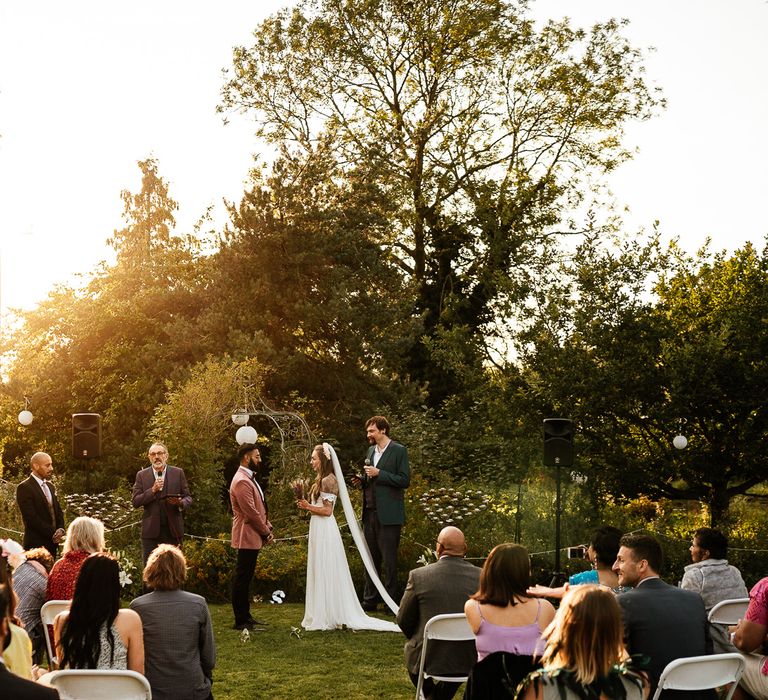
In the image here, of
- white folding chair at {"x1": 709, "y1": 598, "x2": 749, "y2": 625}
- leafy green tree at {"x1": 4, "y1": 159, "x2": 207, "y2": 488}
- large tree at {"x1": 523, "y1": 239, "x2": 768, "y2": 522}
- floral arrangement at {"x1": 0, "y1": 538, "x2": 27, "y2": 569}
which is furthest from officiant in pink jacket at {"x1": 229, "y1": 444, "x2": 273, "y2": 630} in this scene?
leafy green tree at {"x1": 4, "y1": 159, "x2": 207, "y2": 488}

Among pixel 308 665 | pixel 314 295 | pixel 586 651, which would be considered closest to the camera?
pixel 586 651

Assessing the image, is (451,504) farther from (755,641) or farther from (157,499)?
(755,641)

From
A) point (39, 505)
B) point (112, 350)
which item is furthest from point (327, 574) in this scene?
point (112, 350)

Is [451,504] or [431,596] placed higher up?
[451,504]

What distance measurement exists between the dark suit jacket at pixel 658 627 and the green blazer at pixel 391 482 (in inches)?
193

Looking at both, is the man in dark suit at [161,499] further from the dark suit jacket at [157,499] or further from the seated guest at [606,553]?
the seated guest at [606,553]

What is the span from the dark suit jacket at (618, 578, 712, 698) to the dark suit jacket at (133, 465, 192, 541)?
18.3 ft

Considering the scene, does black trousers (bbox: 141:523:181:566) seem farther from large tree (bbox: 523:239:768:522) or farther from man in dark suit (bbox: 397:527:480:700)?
large tree (bbox: 523:239:768:522)

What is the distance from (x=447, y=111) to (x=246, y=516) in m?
16.6

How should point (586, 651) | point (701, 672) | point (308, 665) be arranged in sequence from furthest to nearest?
point (308, 665) → point (701, 672) → point (586, 651)

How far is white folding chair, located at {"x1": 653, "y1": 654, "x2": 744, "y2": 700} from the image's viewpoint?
397 cm

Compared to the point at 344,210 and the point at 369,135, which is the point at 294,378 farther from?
the point at 369,135

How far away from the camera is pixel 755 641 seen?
4777 mm

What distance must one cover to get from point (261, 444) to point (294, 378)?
71.8 inches
